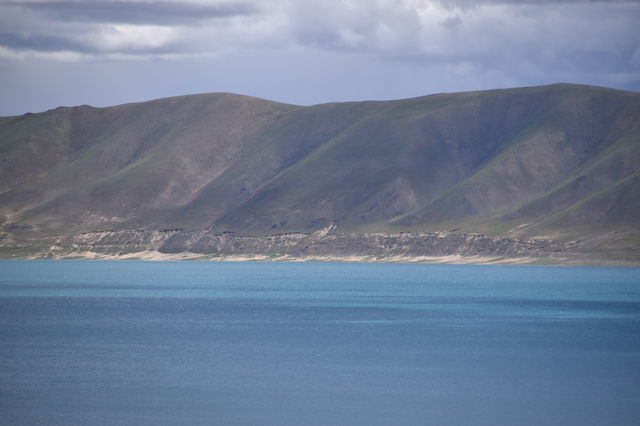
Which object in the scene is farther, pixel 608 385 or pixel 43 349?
pixel 43 349

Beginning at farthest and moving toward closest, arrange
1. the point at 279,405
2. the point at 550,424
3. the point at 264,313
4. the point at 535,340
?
the point at 264,313 < the point at 535,340 < the point at 279,405 < the point at 550,424

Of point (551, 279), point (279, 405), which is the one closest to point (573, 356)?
point (279, 405)

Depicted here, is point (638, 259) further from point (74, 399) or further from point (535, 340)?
point (74, 399)

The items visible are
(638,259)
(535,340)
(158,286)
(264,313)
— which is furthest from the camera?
(638,259)

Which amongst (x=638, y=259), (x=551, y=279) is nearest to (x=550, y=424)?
(x=551, y=279)

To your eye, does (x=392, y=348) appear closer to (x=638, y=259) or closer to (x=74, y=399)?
(x=74, y=399)

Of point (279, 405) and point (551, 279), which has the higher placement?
point (279, 405)
